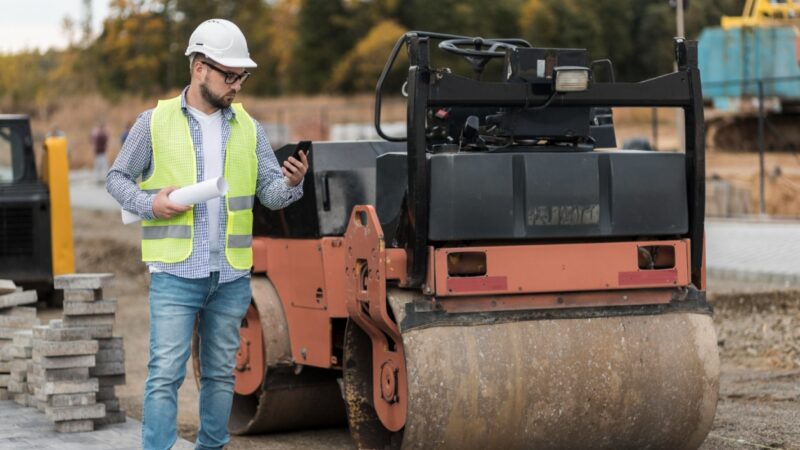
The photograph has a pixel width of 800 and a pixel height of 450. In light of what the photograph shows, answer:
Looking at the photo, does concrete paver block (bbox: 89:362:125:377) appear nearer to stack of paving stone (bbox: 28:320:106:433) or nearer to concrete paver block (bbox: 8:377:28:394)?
stack of paving stone (bbox: 28:320:106:433)

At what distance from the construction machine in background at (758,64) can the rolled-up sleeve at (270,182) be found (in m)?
25.0

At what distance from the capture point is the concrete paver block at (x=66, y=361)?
25.0 feet

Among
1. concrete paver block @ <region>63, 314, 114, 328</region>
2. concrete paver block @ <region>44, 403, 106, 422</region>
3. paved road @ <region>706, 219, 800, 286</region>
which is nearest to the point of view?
concrete paver block @ <region>44, 403, 106, 422</region>

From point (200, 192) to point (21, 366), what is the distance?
3.20 m

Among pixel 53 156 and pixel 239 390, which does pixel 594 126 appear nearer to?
pixel 239 390

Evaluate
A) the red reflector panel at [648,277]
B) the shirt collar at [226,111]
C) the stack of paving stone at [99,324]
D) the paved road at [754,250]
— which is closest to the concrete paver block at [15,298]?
the stack of paving stone at [99,324]

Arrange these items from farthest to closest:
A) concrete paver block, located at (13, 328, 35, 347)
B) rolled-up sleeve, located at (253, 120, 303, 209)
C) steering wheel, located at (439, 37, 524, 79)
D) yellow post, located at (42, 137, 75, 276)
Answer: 1. yellow post, located at (42, 137, 75, 276)
2. concrete paver block, located at (13, 328, 35, 347)
3. steering wheel, located at (439, 37, 524, 79)
4. rolled-up sleeve, located at (253, 120, 303, 209)

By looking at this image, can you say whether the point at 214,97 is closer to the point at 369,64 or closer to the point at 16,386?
the point at 16,386

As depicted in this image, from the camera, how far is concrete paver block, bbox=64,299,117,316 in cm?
779

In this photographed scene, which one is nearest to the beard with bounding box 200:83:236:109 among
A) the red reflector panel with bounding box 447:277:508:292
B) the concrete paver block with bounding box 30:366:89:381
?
the red reflector panel with bounding box 447:277:508:292

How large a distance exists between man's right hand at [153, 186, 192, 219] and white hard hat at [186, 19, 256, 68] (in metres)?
0.55

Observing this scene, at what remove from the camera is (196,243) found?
589 cm

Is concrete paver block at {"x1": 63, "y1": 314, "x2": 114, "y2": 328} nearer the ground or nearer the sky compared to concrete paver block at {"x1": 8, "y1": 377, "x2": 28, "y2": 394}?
nearer the sky

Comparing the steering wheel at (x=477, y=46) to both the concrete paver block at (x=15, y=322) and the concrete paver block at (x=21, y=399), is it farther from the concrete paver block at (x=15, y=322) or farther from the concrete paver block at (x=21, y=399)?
the concrete paver block at (x=15, y=322)
